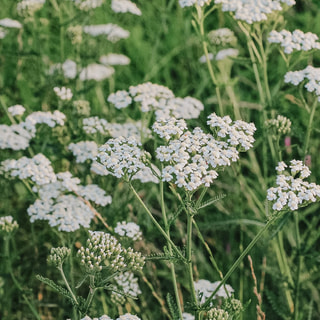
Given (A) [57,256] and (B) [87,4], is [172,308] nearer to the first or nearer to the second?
(A) [57,256]

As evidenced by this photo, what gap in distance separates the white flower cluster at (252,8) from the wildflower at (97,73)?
154cm

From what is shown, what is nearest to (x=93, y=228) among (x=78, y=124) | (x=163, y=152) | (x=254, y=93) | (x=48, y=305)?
(x=48, y=305)

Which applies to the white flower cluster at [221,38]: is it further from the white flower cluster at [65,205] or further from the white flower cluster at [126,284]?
the white flower cluster at [126,284]

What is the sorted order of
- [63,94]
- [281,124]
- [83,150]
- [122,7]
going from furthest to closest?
1. [122,7]
2. [63,94]
3. [83,150]
4. [281,124]

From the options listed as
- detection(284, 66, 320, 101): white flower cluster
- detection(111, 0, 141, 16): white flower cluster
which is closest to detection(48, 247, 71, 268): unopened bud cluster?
detection(284, 66, 320, 101): white flower cluster

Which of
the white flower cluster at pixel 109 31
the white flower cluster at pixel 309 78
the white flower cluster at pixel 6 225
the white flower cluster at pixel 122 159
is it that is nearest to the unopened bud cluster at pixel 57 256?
the white flower cluster at pixel 122 159

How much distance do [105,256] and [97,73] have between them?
2.68 meters

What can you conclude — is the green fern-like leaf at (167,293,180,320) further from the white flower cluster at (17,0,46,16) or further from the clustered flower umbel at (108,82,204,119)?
the white flower cluster at (17,0,46,16)

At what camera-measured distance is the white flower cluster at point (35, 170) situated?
3309 mm

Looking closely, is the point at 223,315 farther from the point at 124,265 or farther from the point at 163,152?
the point at 163,152

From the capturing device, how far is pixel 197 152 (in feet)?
8.95

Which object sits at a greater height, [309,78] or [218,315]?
[309,78]

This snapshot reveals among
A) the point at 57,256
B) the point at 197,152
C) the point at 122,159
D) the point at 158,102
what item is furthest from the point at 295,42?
the point at 57,256

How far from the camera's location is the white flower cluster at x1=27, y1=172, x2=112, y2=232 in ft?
10.3
